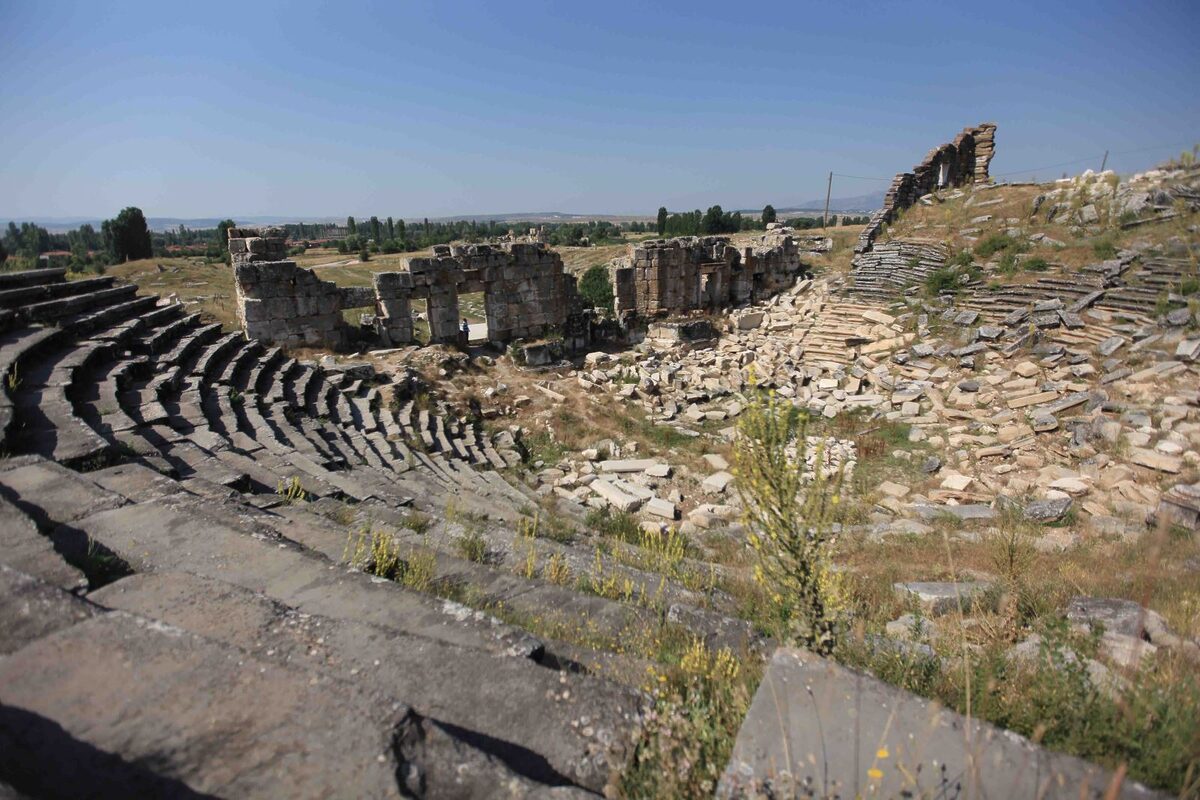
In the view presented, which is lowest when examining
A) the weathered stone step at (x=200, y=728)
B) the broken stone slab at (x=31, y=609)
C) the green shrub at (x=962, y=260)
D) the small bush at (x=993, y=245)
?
the weathered stone step at (x=200, y=728)

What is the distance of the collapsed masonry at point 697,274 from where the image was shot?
20125 millimetres

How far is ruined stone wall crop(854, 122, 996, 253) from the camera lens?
86.0 feet

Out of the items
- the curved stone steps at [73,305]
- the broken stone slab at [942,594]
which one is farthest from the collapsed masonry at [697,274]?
the broken stone slab at [942,594]

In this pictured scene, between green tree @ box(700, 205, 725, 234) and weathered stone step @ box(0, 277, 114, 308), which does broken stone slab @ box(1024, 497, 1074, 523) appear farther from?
green tree @ box(700, 205, 725, 234)

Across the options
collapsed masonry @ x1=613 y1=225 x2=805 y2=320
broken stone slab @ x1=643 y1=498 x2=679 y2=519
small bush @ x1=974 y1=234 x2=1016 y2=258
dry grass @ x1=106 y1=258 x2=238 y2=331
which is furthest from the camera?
collapsed masonry @ x1=613 y1=225 x2=805 y2=320

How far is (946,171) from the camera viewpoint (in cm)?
2888

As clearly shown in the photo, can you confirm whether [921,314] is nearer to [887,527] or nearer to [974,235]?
[974,235]

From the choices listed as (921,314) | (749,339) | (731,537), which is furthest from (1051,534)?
(749,339)

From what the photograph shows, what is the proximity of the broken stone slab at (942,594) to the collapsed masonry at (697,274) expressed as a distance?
15.1m

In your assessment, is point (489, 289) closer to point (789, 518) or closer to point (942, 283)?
point (942, 283)

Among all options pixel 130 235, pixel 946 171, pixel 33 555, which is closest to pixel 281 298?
pixel 33 555

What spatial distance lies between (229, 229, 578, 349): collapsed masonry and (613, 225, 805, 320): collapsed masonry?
2302 millimetres

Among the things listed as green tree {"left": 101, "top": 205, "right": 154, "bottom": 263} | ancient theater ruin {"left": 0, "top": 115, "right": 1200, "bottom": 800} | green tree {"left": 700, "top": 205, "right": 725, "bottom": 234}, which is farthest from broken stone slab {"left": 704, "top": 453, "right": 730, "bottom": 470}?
green tree {"left": 700, "top": 205, "right": 725, "bottom": 234}

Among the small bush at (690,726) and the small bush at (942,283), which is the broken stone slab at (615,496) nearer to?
the small bush at (690,726)
